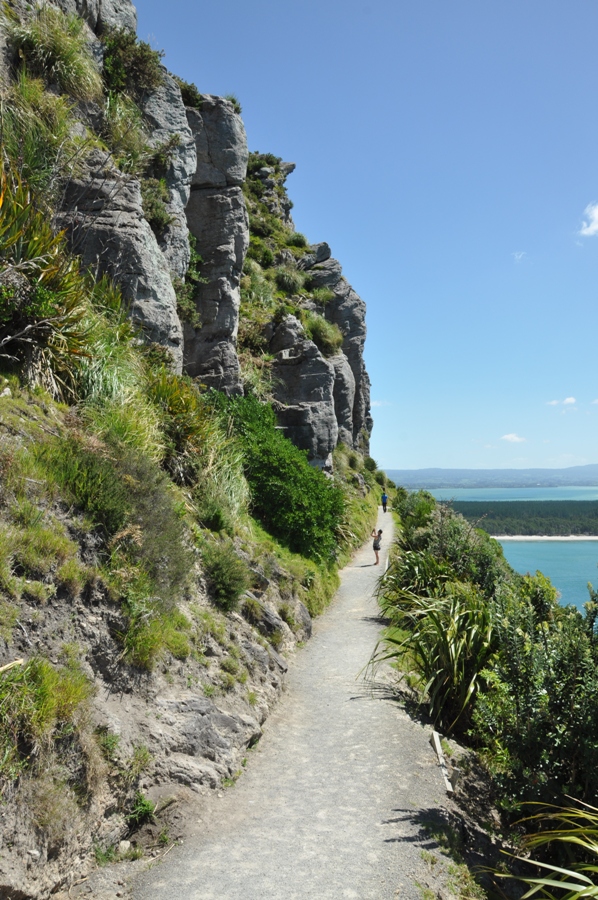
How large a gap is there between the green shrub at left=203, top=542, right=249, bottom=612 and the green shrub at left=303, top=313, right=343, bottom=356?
19992mm

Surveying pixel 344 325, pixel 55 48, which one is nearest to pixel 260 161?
pixel 344 325

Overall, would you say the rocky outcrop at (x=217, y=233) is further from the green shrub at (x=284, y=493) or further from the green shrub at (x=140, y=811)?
the green shrub at (x=140, y=811)

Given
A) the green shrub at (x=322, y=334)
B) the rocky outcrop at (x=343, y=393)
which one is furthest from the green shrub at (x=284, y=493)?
the rocky outcrop at (x=343, y=393)

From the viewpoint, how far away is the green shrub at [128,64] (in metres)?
13.7

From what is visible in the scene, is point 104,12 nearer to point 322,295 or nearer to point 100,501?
point 100,501

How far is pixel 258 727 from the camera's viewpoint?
6703 mm

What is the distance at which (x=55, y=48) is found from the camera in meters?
11.2

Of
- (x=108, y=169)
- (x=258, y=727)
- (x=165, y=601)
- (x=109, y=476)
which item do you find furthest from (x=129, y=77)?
(x=258, y=727)

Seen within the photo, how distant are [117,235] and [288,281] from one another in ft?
60.8

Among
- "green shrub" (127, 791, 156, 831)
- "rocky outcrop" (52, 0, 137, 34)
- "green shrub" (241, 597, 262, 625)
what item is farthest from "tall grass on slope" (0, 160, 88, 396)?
"rocky outcrop" (52, 0, 137, 34)

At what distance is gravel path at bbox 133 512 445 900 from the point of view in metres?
4.14

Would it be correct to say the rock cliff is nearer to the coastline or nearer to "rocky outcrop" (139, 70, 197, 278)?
"rocky outcrop" (139, 70, 197, 278)

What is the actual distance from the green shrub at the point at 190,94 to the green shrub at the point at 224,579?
621 inches

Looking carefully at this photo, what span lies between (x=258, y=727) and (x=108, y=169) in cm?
1100
